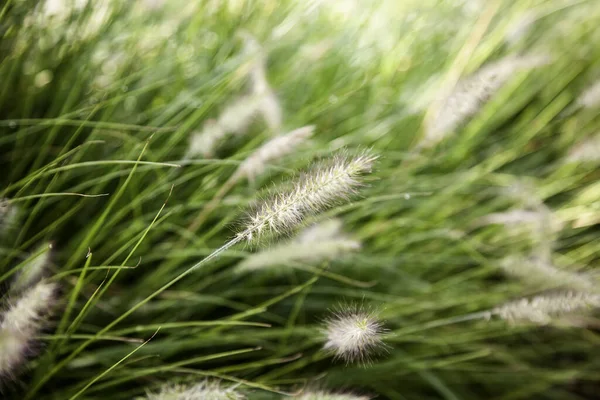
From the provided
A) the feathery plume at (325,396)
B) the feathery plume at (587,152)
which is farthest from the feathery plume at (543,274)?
the feathery plume at (325,396)

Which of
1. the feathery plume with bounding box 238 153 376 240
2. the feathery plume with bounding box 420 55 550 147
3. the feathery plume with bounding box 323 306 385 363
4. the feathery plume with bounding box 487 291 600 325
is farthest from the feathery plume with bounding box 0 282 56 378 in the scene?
the feathery plume with bounding box 420 55 550 147

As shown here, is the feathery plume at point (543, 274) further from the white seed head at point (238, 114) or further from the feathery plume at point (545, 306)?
the white seed head at point (238, 114)

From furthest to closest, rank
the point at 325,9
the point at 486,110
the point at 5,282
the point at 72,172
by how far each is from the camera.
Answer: the point at 325,9 → the point at 486,110 → the point at 72,172 → the point at 5,282

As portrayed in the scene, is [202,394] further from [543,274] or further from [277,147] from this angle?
[543,274]

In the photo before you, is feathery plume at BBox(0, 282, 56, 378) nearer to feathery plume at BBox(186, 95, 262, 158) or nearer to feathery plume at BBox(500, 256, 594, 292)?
feathery plume at BBox(186, 95, 262, 158)

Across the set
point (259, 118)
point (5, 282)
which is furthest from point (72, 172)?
point (259, 118)

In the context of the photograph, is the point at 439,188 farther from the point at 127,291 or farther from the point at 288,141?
the point at 127,291
